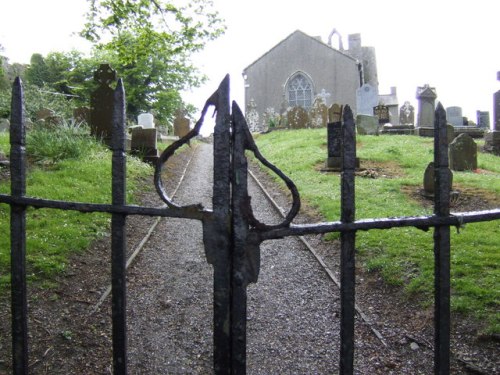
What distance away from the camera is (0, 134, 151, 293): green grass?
5055 mm

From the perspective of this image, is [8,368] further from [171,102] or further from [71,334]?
[171,102]

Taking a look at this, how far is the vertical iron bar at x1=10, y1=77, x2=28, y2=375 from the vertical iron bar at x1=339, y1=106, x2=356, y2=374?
1481 mm

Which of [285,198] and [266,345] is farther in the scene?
[285,198]

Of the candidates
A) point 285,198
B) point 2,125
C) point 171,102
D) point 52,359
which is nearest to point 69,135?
point 285,198

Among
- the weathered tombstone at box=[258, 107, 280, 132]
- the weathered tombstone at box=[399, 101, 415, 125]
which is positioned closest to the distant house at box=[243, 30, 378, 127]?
the weathered tombstone at box=[258, 107, 280, 132]

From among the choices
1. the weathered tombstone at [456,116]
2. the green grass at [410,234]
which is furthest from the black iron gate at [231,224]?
the weathered tombstone at [456,116]

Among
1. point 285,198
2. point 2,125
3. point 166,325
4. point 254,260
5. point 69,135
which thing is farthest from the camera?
point 2,125

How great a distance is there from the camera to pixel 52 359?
11.9 ft

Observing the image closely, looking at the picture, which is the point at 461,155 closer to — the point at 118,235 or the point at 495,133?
the point at 495,133

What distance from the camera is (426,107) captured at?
2142 cm

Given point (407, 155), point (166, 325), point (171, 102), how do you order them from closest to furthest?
1. point (166, 325)
2. point (407, 155)
3. point (171, 102)

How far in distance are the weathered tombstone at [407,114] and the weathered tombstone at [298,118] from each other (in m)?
6.09

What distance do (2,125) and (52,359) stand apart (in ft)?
53.0

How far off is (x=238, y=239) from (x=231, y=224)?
7 centimetres
